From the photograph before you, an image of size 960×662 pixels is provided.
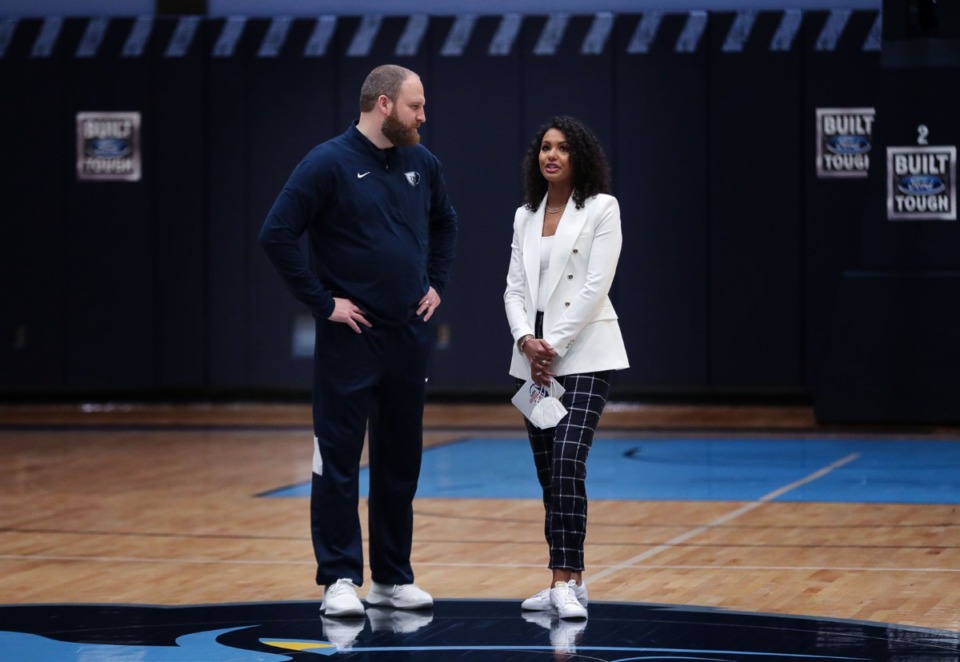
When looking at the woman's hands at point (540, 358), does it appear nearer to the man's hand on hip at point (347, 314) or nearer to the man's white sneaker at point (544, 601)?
the man's hand on hip at point (347, 314)

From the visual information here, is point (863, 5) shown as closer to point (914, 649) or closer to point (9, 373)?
point (9, 373)

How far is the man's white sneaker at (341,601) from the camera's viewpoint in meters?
5.41

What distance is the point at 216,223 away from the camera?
1457 centimetres

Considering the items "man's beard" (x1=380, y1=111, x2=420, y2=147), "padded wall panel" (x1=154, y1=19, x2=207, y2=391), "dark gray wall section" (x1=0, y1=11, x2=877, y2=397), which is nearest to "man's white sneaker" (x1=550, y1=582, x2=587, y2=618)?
"man's beard" (x1=380, y1=111, x2=420, y2=147)

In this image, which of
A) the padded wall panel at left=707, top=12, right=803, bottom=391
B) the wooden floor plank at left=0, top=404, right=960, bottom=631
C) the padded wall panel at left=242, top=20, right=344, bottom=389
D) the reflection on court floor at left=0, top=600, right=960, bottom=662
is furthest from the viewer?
the padded wall panel at left=242, top=20, right=344, bottom=389

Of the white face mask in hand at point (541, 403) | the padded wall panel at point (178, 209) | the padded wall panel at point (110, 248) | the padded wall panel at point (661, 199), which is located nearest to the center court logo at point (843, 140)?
the padded wall panel at point (661, 199)

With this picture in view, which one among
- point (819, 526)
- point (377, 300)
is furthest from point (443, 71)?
point (377, 300)

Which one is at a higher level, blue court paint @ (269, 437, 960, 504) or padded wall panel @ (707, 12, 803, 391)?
padded wall panel @ (707, 12, 803, 391)

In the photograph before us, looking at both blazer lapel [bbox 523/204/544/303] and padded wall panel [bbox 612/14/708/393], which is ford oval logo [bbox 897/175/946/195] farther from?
blazer lapel [bbox 523/204/544/303]

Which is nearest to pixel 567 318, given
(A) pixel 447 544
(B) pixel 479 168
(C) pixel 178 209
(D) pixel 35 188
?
(A) pixel 447 544

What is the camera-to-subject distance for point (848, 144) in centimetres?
1368

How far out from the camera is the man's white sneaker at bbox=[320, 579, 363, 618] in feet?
17.7

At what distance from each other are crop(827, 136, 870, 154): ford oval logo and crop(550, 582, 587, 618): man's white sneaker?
894cm

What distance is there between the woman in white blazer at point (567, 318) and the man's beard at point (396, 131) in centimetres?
46
